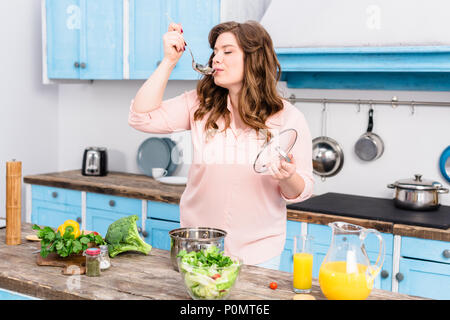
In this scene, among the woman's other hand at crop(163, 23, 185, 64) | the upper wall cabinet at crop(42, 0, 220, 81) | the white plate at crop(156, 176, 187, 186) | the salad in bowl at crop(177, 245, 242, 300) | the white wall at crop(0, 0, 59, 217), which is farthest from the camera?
the white wall at crop(0, 0, 59, 217)

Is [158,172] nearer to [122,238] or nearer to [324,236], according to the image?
[324,236]

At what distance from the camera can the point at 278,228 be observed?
2.03 m

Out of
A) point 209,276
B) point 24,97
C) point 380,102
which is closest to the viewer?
point 209,276

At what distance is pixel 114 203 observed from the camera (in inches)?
137

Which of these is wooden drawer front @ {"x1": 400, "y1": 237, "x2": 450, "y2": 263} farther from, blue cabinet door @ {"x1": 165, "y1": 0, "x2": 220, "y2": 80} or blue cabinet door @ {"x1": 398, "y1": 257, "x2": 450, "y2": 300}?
blue cabinet door @ {"x1": 165, "y1": 0, "x2": 220, "y2": 80}

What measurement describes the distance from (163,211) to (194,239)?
1756 mm

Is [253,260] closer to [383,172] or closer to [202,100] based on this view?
[202,100]

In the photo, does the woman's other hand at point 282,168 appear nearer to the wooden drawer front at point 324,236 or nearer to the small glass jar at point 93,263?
the small glass jar at point 93,263

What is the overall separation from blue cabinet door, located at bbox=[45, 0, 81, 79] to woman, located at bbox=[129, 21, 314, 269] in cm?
201

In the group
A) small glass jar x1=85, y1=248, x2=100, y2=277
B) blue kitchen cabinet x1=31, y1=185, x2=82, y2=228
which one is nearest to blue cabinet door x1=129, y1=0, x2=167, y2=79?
blue kitchen cabinet x1=31, y1=185, x2=82, y2=228

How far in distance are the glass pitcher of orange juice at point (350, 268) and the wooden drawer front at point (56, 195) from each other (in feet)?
8.28

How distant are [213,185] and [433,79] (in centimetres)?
159

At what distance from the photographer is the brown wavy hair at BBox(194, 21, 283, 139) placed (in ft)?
6.59

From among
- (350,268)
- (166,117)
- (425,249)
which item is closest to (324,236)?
(425,249)
